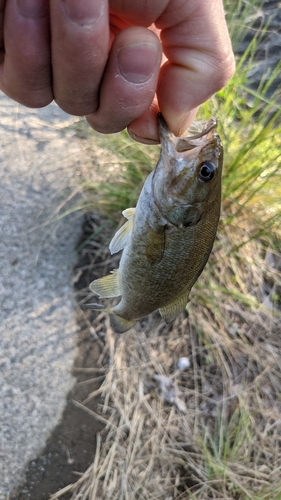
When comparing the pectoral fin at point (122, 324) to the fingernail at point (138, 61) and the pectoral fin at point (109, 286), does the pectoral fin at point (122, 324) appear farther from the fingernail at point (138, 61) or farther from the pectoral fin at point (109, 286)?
the fingernail at point (138, 61)

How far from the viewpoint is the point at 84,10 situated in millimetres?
749

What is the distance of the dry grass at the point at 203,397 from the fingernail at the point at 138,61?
5.18 ft

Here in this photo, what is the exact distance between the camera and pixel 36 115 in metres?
2.69

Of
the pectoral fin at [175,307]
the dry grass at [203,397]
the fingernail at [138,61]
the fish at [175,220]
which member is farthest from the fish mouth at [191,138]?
the dry grass at [203,397]

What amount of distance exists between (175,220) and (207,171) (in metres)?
0.17

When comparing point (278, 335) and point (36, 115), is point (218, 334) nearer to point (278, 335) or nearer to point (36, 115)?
point (278, 335)

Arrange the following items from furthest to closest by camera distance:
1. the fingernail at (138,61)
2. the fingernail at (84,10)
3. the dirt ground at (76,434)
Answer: the dirt ground at (76,434), the fingernail at (138,61), the fingernail at (84,10)

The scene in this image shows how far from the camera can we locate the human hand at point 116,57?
0.80 meters

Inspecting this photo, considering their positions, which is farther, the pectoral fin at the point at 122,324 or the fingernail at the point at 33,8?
the pectoral fin at the point at 122,324

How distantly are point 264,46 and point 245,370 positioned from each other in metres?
2.63

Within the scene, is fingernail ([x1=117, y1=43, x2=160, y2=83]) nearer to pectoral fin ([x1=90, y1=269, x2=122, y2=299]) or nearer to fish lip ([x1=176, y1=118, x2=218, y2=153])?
fish lip ([x1=176, y1=118, x2=218, y2=153])

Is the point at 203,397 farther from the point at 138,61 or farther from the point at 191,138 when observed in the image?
the point at 138,61

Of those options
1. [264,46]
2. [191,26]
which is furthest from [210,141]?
[264,46]

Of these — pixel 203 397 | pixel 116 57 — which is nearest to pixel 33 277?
pixel 203 397
